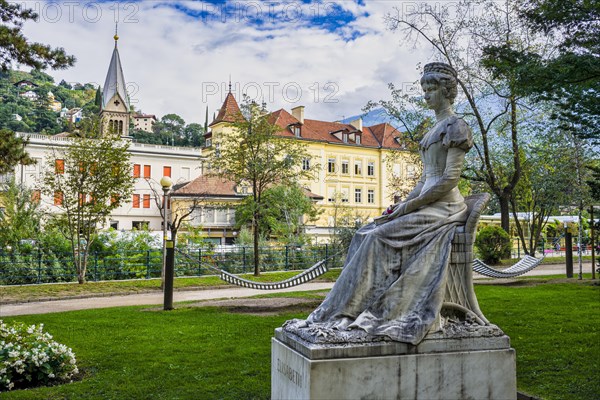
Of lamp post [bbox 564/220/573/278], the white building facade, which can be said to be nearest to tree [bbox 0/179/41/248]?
lamp post [bbox 564/220/573/278]

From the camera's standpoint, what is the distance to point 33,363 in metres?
6.37

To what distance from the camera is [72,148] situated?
19.8m

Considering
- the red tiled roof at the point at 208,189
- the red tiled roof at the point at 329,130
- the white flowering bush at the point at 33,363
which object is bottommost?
the white flowering bush at the point at 33,363

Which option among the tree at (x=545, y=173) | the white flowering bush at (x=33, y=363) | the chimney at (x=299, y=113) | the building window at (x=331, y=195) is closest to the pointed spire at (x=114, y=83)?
the chimney at (x=299, y=113)

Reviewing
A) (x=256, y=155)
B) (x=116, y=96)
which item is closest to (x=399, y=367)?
(x=256, y=155)

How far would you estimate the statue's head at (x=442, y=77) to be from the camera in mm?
4969

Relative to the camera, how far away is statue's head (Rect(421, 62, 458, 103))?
196 inches

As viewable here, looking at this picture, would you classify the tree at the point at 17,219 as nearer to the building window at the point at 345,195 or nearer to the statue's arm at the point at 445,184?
the statue's arm at the point at 445,184

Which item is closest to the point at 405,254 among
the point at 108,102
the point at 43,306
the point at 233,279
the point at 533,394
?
the point at 533,394

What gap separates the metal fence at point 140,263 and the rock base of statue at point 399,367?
41.7ft

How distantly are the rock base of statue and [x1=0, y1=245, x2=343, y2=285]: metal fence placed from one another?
12.7m

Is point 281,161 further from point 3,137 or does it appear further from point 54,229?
point 3,137

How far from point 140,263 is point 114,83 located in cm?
5242

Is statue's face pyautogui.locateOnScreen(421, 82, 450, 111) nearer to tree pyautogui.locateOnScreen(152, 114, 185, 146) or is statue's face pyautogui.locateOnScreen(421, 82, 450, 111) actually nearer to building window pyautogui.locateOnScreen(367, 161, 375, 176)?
building window pyautogui.locateOnScreen(367, 161, 375, 176)
